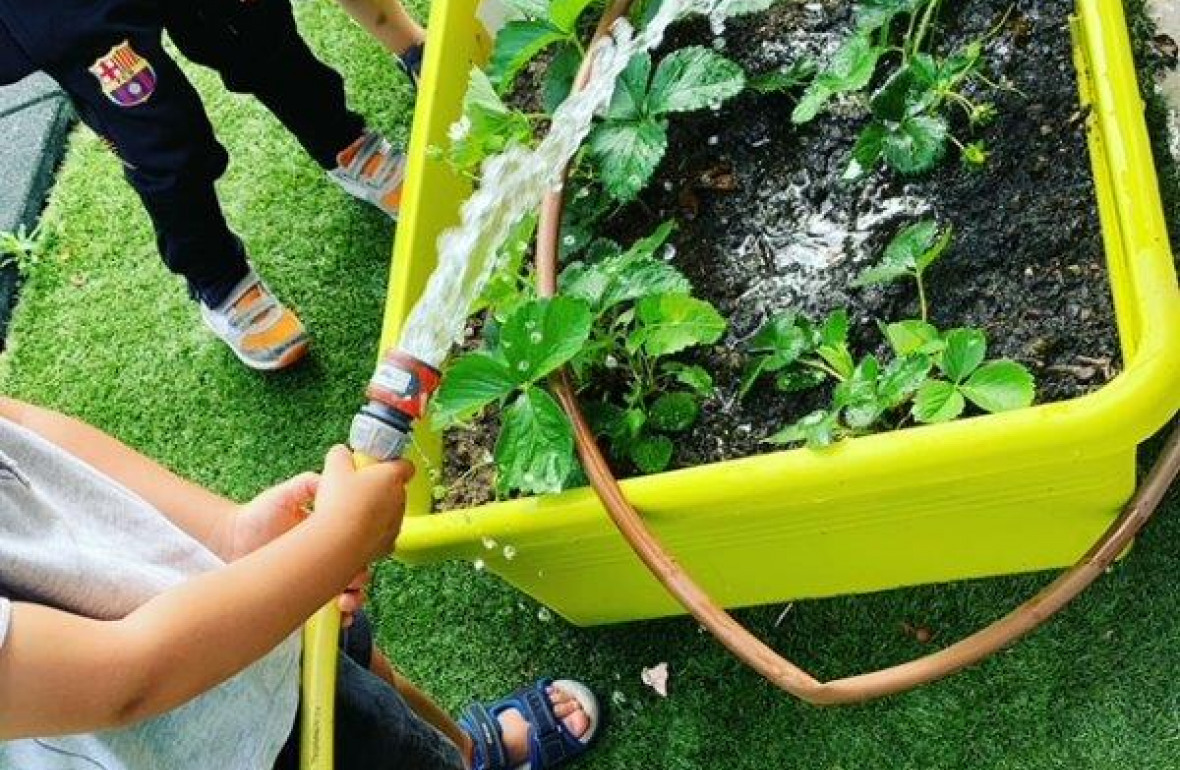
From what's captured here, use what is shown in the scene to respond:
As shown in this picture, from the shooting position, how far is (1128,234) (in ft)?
3.19

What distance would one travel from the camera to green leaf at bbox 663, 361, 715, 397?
Answer: 45.3 inches

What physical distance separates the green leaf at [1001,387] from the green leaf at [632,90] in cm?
38

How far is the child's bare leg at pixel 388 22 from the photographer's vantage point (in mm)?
1692

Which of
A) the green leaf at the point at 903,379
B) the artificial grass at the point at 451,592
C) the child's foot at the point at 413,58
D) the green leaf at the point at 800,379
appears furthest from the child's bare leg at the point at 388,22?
the green leaf at the point at 903,379

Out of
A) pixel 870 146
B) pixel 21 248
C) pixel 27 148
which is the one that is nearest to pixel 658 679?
pixel 870 146

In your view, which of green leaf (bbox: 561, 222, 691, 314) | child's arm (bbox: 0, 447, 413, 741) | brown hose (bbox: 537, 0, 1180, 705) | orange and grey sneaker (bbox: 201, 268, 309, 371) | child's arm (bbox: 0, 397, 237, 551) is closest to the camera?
child's arm (bbox: 0, 447, 413, 741)

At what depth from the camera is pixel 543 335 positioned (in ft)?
3.39

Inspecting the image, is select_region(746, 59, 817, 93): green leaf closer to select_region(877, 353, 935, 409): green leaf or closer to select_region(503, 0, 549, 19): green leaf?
select_region(503, 0, 549, 19): green leaf

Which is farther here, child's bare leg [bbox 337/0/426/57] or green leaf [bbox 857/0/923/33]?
child's bare leg [bbox 337/0/426/57]

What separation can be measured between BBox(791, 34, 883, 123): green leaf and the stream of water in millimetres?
140

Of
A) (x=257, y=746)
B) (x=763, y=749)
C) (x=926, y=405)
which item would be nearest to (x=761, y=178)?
(x=926, y=405)

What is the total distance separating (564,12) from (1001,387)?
0.49 m

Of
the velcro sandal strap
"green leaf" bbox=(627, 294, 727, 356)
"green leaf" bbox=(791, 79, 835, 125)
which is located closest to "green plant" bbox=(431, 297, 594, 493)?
"green leaf" bbox=(627, 294, 727, 356)

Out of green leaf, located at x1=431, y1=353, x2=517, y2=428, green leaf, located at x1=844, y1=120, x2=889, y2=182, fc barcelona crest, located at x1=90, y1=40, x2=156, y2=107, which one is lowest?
green leaf, located at x1=431, y1=353, x2=517, y2=428
